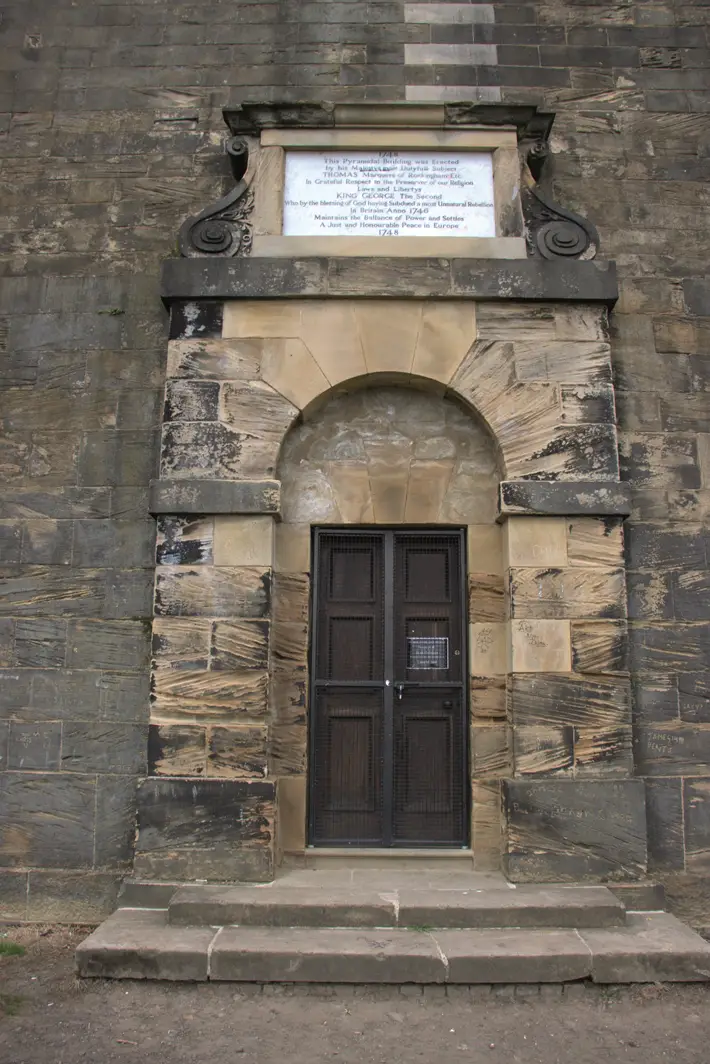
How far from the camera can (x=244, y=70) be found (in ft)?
21.2

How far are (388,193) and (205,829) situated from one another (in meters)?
4.65

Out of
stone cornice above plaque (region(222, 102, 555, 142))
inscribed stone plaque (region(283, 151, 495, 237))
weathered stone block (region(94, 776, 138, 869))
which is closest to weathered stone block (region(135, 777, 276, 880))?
weathered stone block (region(94, 776, 138, 869))

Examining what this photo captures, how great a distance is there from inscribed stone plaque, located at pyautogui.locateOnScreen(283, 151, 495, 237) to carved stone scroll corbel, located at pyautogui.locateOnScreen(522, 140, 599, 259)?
29cm

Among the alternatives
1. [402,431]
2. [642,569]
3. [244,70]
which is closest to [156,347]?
[402,431]

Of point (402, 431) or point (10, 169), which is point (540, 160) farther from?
point (10, 169)

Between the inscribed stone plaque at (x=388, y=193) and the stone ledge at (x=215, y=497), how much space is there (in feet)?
6.50

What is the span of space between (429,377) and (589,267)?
1.42 metres

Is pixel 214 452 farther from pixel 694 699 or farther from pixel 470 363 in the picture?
pixel 694 699

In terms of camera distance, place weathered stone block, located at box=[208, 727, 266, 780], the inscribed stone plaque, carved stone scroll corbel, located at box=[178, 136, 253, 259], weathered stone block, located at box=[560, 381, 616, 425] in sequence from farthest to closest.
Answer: the inscribed stone plaque < carved stone scroll corbel, located at box=[178, 136, 253, 259] < weathered stone block, located at box=[560, 381, 616, 425] < weathered stone block, located at box=[208, 727, 266, 780]

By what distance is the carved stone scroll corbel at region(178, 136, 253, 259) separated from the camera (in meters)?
5.80

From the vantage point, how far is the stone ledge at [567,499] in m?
5.34

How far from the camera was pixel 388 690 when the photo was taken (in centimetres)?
552

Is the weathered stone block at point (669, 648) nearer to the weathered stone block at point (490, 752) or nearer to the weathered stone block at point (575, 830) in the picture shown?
the weathered stone block at point (575, 830)

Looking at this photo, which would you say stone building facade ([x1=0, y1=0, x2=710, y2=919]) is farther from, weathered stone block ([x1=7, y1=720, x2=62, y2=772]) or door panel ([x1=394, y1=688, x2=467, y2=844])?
door panel ([x1=394, y1=688, x2=467, y2=844])
